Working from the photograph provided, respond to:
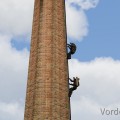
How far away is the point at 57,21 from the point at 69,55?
2.46 meters

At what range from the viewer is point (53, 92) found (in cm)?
2136

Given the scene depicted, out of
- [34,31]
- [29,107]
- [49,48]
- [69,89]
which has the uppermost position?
[34,31]

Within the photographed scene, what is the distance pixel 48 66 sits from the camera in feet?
72.3

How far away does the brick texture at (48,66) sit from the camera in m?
21.2

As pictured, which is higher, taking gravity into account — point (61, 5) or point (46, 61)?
point (61, 5)

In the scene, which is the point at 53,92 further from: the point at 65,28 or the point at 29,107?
the point at 65,28

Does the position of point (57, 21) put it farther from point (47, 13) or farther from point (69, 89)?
point (69, 89)

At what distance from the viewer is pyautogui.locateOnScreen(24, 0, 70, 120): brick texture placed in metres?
21.2

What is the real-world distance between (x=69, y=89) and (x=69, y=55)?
2478 mm

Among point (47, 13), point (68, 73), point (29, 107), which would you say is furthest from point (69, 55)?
point (29, 107)

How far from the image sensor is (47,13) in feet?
76.9

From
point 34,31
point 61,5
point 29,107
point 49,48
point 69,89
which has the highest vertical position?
point 61,5

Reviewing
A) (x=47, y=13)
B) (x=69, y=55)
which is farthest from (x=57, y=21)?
(x=69, y=55)

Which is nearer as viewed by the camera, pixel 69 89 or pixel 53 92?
pixel 53 92
